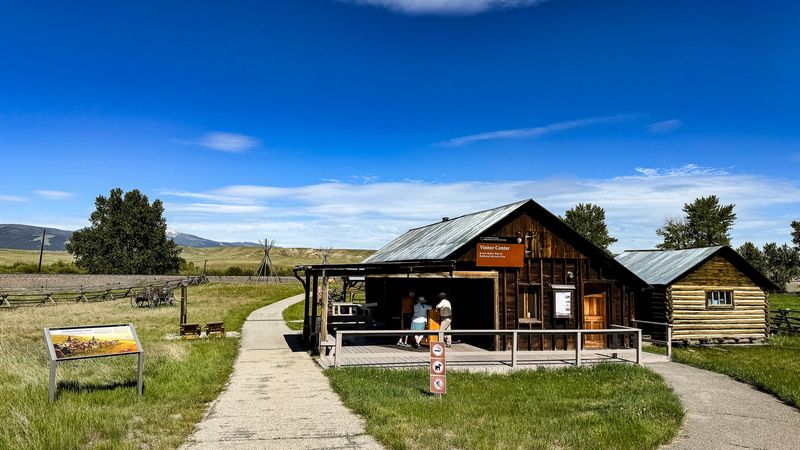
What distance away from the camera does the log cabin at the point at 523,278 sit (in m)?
19.7

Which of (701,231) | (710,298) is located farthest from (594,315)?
(701,231)

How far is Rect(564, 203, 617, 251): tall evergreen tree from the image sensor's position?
7794cm

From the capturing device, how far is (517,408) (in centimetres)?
1075

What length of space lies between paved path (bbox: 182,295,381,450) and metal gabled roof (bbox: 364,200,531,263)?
21.4ft

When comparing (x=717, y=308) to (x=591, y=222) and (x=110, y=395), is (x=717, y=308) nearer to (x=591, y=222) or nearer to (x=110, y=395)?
(x=110, y=395)

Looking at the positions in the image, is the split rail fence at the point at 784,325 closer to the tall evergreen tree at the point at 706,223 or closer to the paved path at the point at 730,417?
the paved path at the point at 730,417

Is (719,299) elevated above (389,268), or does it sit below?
below

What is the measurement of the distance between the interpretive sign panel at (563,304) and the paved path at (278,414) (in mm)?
8961

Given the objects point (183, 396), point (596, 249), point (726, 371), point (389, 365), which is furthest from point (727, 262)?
point (183, 396)

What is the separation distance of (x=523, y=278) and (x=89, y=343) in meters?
13.7

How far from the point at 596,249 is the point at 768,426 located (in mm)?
11548

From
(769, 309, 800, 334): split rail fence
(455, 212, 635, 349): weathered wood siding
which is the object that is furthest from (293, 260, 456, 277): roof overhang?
(769, 309, 800, 334): split rail fence

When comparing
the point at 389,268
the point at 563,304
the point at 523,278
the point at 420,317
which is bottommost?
the point at 420,317

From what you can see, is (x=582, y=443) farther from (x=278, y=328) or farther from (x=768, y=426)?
(x=278, y=328)
